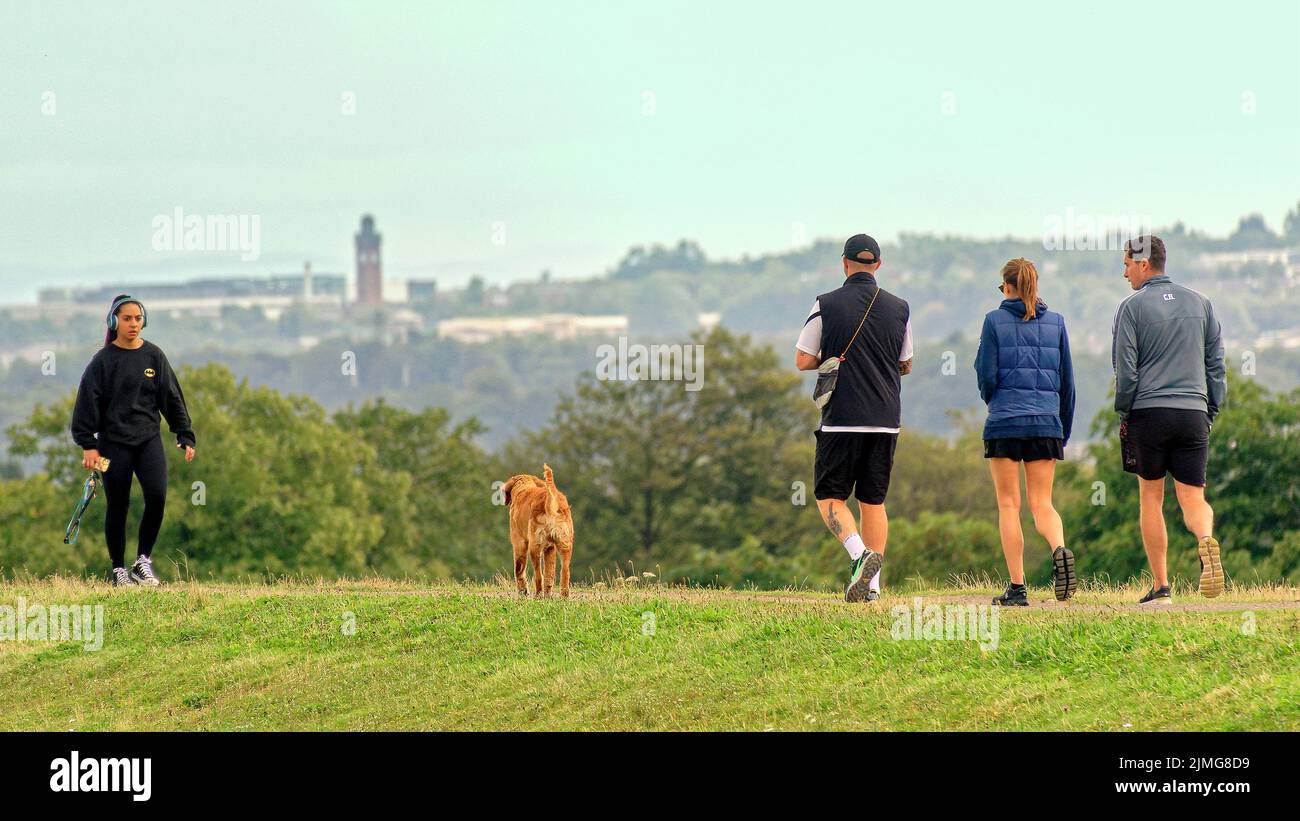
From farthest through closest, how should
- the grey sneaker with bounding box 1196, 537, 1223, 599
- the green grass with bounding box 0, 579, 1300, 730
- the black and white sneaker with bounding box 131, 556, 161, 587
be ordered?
the black and white sneaker with bounding box 131, 556, 161, 587, the grey sneaker with bounding box 1196, 537, 1223, 599, the green grass with bounding box 0, 579, 1300, 730

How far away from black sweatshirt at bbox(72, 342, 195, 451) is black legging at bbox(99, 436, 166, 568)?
98 mm

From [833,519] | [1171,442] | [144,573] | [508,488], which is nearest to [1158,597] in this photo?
[1171,442]

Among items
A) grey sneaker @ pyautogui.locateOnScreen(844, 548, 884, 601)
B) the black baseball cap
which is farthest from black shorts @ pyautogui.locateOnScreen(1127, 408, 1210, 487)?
the black baseball cap

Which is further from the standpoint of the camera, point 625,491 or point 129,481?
point 625,491

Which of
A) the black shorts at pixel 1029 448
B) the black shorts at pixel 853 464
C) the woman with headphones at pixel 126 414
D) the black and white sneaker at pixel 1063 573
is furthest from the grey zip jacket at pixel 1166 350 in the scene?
the woman with headphones at pixel 126 414

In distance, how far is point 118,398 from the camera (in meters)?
15.1

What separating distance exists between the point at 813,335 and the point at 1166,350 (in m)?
2.55

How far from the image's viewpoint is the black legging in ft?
49.7

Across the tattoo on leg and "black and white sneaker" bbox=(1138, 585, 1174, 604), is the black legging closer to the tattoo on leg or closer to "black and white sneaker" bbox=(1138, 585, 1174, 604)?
the tattoo on leg

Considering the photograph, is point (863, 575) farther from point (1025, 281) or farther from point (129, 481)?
point (129, 481)

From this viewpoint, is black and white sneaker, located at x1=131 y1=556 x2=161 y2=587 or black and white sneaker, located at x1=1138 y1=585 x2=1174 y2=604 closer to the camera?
black and white sneaker, located at x1=1138 y1=585 x2=1174 y2=604

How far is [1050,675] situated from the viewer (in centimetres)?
1038

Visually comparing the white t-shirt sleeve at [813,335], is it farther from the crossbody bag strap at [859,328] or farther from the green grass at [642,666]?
the green grass at [642,666]
